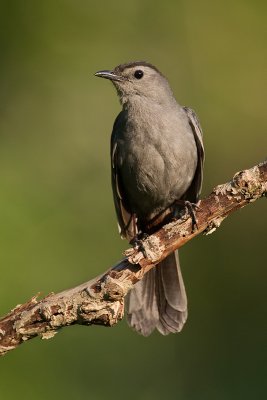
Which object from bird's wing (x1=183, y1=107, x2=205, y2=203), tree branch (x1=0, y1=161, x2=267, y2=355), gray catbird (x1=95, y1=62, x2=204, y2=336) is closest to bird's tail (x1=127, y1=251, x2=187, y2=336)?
gray catbird (x1=95, y1=62, x2=204, y2=336)

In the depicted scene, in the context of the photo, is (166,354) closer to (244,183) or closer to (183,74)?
(244,183)

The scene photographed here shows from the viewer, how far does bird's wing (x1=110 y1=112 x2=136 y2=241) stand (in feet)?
20.0

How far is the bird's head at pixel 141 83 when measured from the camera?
635 cm

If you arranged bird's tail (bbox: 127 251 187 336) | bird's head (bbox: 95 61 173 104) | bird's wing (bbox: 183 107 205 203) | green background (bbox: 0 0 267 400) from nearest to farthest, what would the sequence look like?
1. green background (bbox: 0 0 267 400)
2. bird's tail (bbox: 127 251 187 336)
3. bird's wing (bbox: 183 107 205 203)
4. bird's head (bbox: 95 61 173 104)

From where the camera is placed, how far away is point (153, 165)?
6.03 metres

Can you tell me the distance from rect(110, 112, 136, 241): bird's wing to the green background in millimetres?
90

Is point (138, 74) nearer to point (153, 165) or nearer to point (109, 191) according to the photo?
point (153, 165)

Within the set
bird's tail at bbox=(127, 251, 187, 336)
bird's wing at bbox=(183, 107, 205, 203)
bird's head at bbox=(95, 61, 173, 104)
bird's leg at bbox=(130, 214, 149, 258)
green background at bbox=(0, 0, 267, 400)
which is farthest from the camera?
bird's head at bbox=(95, 61, 173, 104)

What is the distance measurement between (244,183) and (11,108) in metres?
1.99

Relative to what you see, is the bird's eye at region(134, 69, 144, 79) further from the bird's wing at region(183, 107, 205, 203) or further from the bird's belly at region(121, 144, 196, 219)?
the bird's belly at region(121, 144, 196, 219)

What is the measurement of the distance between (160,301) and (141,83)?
5.89 feet

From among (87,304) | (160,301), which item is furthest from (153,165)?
(87,304)

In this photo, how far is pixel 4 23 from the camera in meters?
5.55

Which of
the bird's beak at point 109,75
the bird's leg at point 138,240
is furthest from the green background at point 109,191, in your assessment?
the bird's leg at point 138,240
